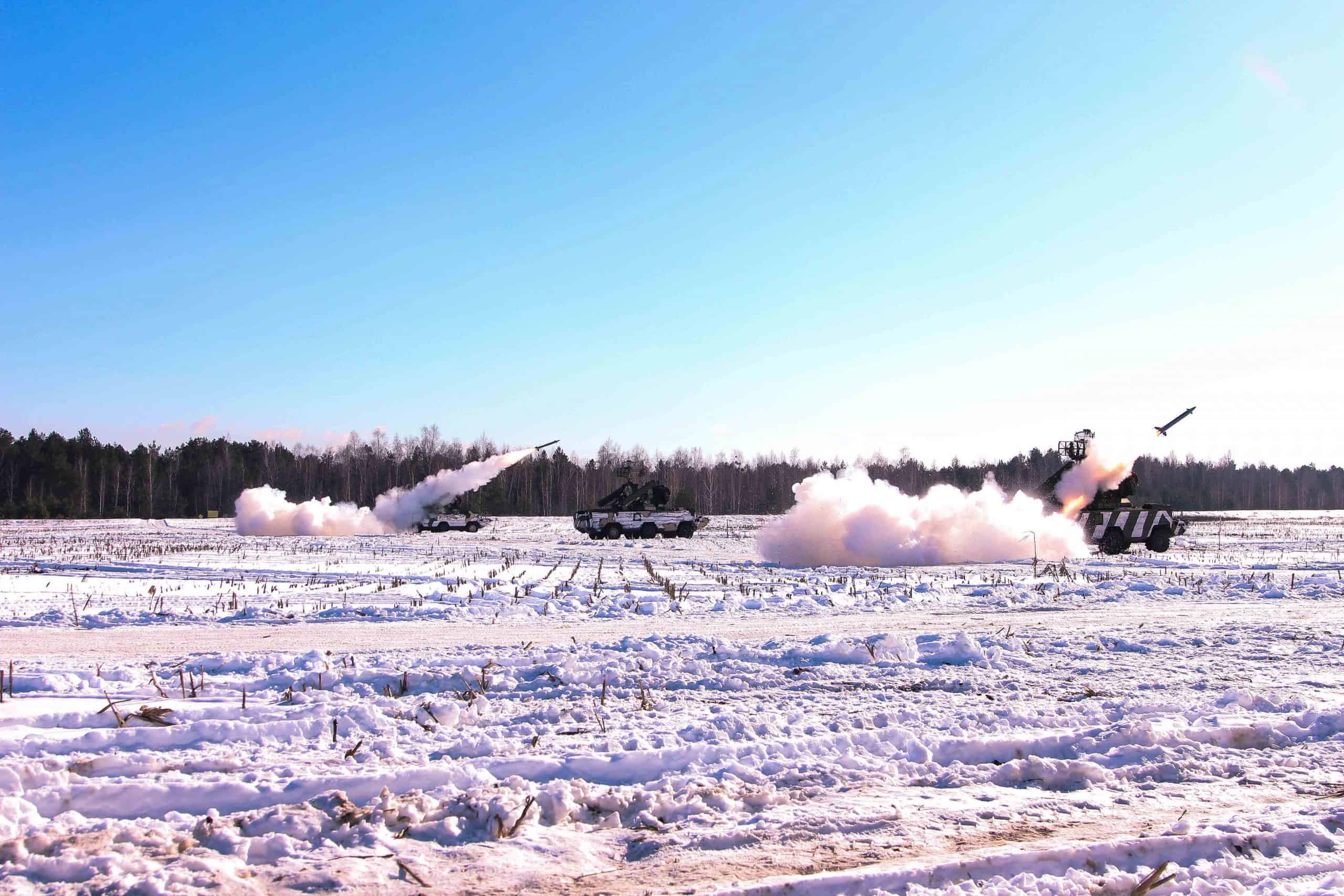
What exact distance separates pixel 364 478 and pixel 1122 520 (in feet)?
280

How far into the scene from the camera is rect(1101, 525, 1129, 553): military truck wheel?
29.6m

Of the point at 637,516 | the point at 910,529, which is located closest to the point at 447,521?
the point at 637,516

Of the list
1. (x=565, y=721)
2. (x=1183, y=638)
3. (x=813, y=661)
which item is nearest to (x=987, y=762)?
(x=565, y=721)

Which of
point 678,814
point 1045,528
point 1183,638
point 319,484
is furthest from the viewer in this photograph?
point 319,484

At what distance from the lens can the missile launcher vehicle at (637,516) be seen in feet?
144

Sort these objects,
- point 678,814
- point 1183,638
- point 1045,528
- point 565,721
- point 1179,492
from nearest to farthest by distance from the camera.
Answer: point 678,814 → point 565,721 → point 1183,638 → point 1045,528 → point 1179,492

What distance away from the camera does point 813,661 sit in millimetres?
9336

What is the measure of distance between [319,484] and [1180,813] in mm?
103106

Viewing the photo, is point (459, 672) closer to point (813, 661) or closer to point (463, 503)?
point (813, 661)

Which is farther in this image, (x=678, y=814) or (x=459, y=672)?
(x=459, y=672)

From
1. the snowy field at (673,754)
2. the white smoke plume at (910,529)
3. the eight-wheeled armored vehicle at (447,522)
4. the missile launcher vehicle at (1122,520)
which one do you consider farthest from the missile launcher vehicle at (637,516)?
the snowy field at (673,754)

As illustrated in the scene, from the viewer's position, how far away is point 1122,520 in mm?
29500

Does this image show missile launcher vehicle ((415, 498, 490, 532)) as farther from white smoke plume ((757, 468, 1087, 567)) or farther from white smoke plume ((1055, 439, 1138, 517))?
white smoke plume ((1055, 439, 1138, 517))

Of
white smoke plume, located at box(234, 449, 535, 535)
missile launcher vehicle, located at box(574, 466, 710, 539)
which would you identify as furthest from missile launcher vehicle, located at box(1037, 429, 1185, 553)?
white smoke plume, located at box(234, 449, 535, 535)
